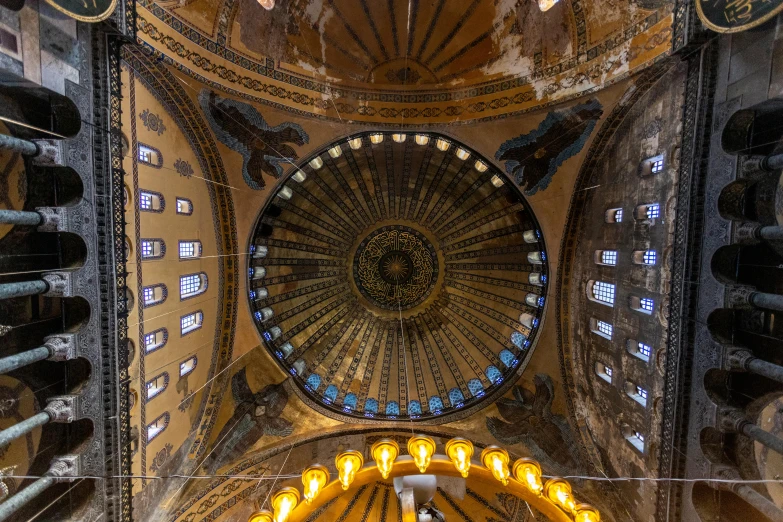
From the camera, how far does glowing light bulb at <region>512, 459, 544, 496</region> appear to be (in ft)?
27.3

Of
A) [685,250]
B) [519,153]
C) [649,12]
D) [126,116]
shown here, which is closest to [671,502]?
[685,250]

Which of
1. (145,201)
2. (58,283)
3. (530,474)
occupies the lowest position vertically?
(530,474)

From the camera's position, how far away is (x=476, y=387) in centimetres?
1612

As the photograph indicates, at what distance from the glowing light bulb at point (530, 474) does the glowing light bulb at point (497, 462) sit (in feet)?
1.45

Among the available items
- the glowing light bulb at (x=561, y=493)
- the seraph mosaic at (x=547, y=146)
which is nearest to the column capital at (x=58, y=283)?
the glowing light bulb at (x=561, y=493)

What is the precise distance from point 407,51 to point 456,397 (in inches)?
518

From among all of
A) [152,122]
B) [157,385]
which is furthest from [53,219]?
[157,385]

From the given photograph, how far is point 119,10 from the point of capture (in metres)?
8.56

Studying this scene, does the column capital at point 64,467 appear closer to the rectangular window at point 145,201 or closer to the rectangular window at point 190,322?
the rectangular window at point 190,322

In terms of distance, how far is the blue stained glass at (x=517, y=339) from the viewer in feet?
51.3

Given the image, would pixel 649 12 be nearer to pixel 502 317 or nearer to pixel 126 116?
pixel 502 317

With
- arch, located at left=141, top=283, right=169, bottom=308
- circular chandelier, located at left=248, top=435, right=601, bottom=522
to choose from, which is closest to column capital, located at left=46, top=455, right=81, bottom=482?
arch, located at left=141, top=283, right=169, bottom=308

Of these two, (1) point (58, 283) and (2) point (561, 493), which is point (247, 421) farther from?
(2) point (561, 493)

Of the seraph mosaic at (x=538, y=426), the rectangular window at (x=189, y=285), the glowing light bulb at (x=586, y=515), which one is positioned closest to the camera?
the glowing light bulb at (x=586, y=515)
